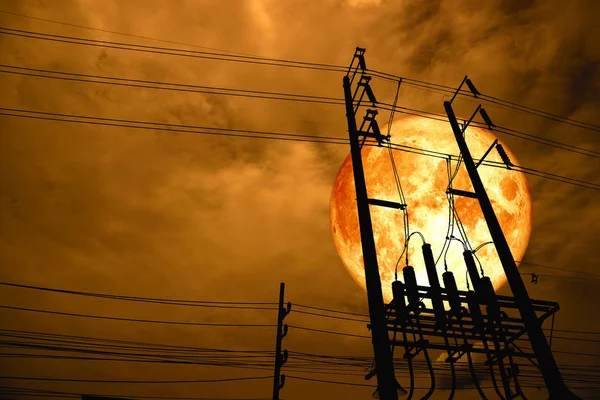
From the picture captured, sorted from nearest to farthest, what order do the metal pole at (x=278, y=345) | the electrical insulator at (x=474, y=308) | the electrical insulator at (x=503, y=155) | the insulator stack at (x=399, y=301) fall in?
the insulator stack at (x=399, y=301) → the electrical insulator at (x=474, y=308) → the electrical insulator at (x=503, y=155) → the metal pole at (x=278, y=345)

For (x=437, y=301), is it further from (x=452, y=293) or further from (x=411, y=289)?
(x=411, y=289)

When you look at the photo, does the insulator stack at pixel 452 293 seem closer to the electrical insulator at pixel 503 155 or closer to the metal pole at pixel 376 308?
the metal pole at pixel 376 308

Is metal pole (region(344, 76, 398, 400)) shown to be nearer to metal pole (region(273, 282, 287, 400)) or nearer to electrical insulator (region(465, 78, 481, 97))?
electrical insulator (region(465, 78, 481, 97))

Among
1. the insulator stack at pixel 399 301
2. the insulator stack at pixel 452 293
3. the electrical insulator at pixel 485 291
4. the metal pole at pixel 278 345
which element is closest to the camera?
the insulator stack at pixel 399 301

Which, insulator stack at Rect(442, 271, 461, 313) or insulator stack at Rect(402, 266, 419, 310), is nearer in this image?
insulator stack at Rect(402, 266, 419, 310)

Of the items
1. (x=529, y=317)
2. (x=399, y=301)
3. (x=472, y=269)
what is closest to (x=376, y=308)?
(x=399, y=301)

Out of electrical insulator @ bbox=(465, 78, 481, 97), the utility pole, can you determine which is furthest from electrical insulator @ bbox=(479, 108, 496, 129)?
the utility pole

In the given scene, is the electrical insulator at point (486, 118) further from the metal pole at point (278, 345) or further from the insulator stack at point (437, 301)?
the metal pole at point (278, 345)

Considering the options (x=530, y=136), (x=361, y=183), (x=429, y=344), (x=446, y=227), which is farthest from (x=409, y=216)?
(x=530, y=136)

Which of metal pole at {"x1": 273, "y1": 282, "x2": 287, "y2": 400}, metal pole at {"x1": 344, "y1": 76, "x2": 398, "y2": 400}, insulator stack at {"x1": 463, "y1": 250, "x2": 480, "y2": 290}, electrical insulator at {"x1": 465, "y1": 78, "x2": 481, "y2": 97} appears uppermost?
electrical insulator at {"x1": 465, "y1": 78, "x2": 481, "y2": 97}

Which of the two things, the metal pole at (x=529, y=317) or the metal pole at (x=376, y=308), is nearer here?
the metal pole at (x=376, y=308)

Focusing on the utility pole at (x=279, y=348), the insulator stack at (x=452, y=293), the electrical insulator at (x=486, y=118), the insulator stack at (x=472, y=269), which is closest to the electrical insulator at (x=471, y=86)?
the electrical insulator at (x=486, y=118)

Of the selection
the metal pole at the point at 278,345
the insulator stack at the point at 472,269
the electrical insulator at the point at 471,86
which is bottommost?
the insulator stack at the point at 472,269

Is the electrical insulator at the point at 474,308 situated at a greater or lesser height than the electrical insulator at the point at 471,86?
lesser
